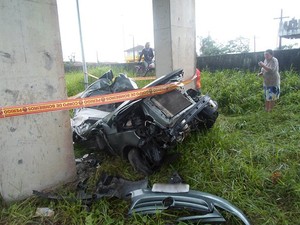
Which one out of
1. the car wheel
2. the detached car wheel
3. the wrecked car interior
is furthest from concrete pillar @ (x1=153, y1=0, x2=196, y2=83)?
the detached car wheel

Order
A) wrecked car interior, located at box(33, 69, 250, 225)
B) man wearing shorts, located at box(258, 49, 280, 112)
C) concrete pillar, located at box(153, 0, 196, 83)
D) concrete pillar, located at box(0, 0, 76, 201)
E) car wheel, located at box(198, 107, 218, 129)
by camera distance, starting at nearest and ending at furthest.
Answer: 1. wrecked car interior, located at box(33, 69, 250, 225)
2. concrete pillar, located at box(0, 0, 76, 201)
3. car wheel, located at box(198, 107, 218, 129)
4. concrete pillar, located at box(153, 0, 196, 83)
5. man wearing shorts, located at box(258, 49, 280, 112)

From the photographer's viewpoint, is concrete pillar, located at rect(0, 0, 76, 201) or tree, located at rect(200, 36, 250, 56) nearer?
concrete pillar, located at rect(0, 0, 76, 201)

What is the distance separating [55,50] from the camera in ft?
8.90

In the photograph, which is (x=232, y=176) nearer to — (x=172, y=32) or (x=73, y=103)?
(x=73, y=103)

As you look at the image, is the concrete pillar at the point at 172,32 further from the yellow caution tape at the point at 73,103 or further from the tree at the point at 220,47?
the tree at the point at 220,47

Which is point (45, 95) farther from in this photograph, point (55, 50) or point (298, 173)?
point (298, 173)

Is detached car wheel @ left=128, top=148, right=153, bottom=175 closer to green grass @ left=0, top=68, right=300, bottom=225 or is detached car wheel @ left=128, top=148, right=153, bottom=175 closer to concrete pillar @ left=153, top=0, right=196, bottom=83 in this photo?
green grass @ left=0, top=68, right=300, bottom=225

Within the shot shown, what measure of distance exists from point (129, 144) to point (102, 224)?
89cm

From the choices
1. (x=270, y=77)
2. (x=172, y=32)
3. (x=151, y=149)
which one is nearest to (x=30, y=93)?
(x=151, y=149)

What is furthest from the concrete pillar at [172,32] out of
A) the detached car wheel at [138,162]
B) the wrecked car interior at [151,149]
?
the detached car wheel at [138,162]

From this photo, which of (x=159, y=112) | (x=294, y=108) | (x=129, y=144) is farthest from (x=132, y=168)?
(x=294, y=108)

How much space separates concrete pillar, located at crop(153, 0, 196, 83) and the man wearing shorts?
1.64 meters

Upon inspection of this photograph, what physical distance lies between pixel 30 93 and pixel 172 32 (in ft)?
9.14

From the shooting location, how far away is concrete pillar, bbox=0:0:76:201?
94.6 inches
